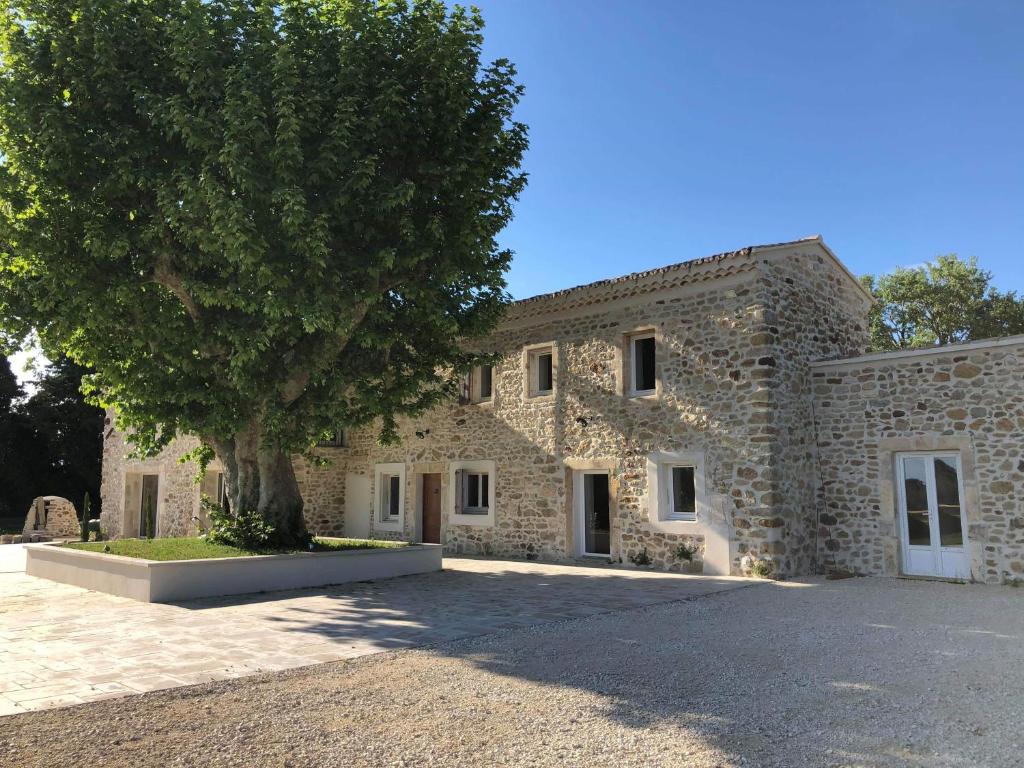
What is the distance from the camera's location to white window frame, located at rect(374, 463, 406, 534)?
1698 centimetres

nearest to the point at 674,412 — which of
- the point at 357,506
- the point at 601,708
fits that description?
the point at 601,708

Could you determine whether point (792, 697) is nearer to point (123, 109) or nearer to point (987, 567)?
point (987, 567)

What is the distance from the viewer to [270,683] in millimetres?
5117

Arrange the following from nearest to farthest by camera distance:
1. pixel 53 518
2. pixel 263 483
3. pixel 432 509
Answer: pixel 263 483 < pixel 432 509 < pixel 53 518

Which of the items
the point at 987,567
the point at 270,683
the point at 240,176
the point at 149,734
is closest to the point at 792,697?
the point at 270,683

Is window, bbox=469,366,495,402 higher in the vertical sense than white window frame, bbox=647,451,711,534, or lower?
higher

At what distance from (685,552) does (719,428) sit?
215 centimetres

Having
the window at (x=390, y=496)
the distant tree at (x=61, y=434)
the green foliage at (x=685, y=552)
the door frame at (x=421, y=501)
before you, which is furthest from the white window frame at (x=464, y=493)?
the distant tree at (x=61, y=434)

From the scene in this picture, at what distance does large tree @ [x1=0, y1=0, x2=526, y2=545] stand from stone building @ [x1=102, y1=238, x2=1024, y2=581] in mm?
3675

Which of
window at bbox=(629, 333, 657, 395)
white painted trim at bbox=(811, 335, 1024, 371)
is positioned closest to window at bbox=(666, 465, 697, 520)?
window at bbox=(629, 333, 657, 395)

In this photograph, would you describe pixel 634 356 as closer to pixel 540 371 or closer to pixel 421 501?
pixel 540 371

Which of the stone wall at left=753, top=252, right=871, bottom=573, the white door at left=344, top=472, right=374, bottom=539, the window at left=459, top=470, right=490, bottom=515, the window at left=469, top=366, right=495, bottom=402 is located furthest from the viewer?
the white door at left=344, top=472, right=374, bottom=539

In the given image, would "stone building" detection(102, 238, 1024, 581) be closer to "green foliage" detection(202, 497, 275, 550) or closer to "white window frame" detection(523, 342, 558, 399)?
"white window frame" detection(523, 342, 558, 399)

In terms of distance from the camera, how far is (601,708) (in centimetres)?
451
